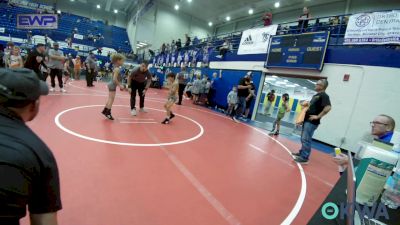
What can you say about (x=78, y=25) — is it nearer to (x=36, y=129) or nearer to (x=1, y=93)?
(x=36, y=129)

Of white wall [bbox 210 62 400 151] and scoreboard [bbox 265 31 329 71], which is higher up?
scoreboard [bbox 265 31 329 71]

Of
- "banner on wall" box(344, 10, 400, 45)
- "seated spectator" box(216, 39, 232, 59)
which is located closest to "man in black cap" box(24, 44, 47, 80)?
"seated spectator" box(216, 39, 232, 59)

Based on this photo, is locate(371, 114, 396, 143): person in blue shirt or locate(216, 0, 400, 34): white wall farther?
locate(216, 0, 400, 34): white wall

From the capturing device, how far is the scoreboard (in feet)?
28.1

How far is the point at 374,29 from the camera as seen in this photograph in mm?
7152

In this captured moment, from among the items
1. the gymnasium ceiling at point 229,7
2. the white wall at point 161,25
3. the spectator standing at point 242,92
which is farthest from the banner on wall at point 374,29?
the white wall at point 161,25

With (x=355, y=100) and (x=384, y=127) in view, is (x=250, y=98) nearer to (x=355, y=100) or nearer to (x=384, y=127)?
(x=355, y=100)

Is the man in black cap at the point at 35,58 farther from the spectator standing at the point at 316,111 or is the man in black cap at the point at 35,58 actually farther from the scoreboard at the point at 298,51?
the scoreboard at the point at 298,51

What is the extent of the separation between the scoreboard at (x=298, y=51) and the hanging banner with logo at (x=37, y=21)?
8.75 metres

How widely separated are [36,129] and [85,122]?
1.17 meters

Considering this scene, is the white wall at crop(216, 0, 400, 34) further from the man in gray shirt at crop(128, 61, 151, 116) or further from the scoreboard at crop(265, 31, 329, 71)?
the man in gray shirt at crop(128, 61, 151, 116)

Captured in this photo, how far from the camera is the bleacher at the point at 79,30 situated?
2620 cm

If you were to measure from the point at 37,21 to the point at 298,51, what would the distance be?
9.71 meters

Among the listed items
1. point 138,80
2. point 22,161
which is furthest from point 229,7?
point 22,161
